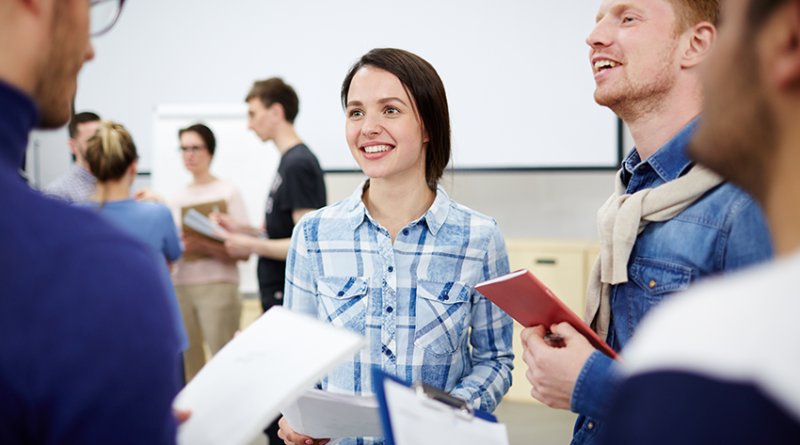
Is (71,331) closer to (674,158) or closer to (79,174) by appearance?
(674,158)

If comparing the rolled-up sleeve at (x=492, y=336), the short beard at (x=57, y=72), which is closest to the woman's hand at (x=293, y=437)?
the rolled-up sleeve at (x=492, y=336)

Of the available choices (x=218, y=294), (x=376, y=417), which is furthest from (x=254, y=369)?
(x=218, y=294)

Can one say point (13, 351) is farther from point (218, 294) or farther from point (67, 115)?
point (218, 294)

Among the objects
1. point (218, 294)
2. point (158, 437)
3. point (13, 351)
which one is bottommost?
point (218, 294)

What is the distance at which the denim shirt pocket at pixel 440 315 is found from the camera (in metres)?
1.29

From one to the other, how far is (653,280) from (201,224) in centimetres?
242

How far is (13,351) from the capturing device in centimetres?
43

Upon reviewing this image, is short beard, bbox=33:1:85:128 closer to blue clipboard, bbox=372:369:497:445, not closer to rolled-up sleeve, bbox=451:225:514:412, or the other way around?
blue clipboard, bbox=372:369:497:445

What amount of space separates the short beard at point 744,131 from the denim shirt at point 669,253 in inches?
19.2

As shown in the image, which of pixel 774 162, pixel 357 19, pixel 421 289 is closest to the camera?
pixel 774 162

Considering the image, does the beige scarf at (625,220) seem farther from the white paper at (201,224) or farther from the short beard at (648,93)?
the white paper at (201,224)

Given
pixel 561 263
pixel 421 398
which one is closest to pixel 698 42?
pixel 421 398

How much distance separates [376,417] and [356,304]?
1.27 ft

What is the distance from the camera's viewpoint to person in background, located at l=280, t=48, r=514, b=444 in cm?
129
